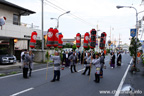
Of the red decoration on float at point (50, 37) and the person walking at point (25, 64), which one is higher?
the red decoration on float at point (50, 37)

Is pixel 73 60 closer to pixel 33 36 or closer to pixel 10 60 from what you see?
pixel 33 36

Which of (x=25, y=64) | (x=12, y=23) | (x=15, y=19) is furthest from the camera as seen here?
(x=15, y=19)

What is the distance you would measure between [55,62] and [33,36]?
8.07m

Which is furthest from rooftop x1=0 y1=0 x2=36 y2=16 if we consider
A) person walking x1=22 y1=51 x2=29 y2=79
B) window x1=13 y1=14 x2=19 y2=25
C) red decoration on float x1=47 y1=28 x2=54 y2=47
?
person walking x1=22 y1=51 x2=29 y2=79

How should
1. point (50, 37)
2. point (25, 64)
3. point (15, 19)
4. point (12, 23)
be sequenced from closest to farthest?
point (25, 64), point (50, 37), point (12, 23), point (15, 19)

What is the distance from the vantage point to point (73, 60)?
12.0 metres

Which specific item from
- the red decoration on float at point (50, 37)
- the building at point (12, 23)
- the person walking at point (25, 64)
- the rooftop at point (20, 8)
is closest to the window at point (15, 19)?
the building at point (12, 23)

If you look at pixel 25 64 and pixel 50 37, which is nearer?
pixel 25 64

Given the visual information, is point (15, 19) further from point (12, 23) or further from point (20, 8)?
point (20, 8)

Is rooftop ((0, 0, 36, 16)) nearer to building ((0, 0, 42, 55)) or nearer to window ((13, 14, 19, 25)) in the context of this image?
building ((0, 0, 42, 55))

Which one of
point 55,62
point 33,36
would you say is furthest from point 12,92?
point 33,36

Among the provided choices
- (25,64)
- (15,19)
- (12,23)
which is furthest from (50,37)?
(15,19)

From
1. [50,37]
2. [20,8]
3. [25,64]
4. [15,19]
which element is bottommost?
[25,64]

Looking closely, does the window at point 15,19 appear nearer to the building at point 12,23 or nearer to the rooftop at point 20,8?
the building at point 12,23
